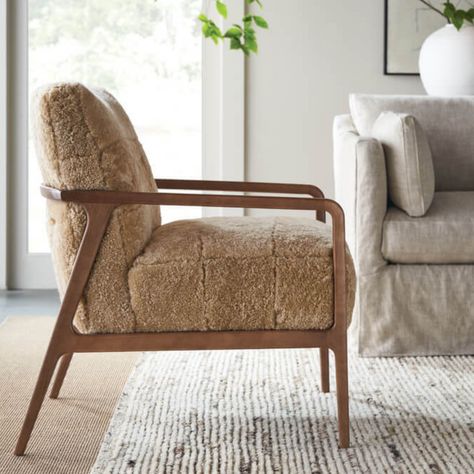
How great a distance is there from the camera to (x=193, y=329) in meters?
1.76

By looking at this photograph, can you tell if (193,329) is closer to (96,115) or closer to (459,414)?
(96,115)

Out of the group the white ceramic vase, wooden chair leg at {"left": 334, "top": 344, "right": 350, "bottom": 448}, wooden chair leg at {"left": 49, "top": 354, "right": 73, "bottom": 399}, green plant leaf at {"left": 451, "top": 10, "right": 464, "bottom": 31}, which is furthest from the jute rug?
green plant leaf at {"left": 451, "top": 10, "right": 464, "bottom": 31}

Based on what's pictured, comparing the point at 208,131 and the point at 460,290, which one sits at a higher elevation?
the point at 208,131

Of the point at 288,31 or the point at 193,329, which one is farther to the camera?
the point at 288,31

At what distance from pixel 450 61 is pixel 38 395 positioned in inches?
89.9

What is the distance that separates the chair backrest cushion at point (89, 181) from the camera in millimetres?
1719

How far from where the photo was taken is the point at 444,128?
297 centimetres

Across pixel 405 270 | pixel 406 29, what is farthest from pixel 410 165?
pixel 406 29

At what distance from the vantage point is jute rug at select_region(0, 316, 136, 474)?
1715 mm

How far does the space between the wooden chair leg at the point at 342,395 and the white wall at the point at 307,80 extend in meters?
2.08

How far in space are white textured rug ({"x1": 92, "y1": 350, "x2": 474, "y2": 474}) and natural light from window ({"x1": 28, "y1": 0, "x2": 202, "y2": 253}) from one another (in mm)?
1490

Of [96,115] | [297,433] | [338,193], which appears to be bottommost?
[297,433]

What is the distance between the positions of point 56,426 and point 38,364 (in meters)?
0.60

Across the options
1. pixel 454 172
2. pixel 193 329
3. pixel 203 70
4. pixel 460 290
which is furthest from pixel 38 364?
pixel 203 70
